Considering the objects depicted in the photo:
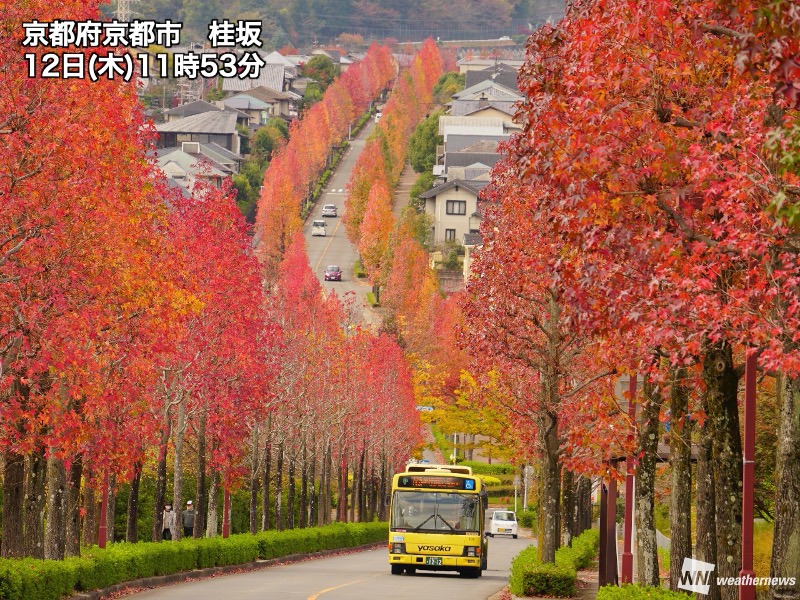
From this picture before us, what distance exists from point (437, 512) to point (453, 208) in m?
101

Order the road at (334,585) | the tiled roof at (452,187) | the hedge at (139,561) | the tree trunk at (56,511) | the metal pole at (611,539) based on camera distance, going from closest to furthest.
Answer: the hedge at (139,561)
the tree trunk at (56,511)
the road at (334,585)
the metal pole at (611,539)
the tiled roof at (452,187)

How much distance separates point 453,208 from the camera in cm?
13875

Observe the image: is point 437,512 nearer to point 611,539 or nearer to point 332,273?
point 611,539

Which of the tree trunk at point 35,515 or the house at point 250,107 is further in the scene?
the house at point 250,107

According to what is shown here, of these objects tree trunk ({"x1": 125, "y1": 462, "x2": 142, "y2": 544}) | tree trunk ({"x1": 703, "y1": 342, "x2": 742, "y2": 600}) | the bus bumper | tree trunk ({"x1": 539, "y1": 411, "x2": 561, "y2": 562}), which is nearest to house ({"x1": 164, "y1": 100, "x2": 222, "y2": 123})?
the bus bumper

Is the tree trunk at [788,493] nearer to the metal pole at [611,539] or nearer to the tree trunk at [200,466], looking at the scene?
the metal pole at [611,539]

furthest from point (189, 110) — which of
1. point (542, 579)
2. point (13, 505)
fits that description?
point (13, 505)

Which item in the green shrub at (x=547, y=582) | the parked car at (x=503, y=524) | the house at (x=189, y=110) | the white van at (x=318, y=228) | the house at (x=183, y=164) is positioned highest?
the house at (x=189, y=110)

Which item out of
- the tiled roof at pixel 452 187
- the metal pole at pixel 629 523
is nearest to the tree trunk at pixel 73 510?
the metal pole at pixel 629 523

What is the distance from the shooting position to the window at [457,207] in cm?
13800

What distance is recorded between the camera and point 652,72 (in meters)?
15.5

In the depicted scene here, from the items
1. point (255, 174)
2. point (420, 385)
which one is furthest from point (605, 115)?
point (255, 174)

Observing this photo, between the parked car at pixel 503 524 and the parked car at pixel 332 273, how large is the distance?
49363 mm

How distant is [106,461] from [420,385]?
7295cm
